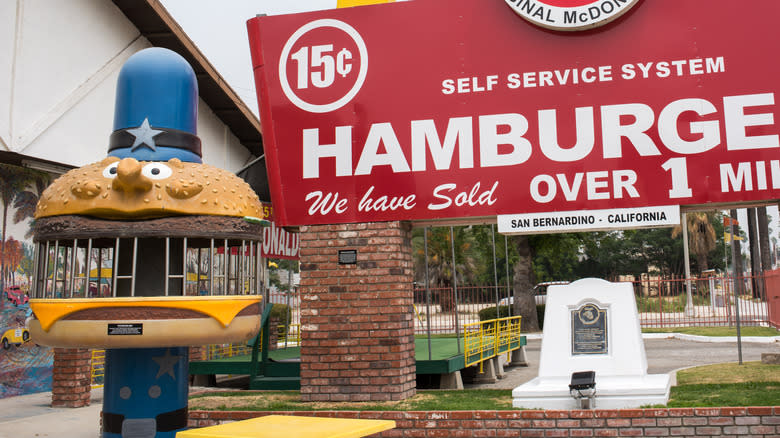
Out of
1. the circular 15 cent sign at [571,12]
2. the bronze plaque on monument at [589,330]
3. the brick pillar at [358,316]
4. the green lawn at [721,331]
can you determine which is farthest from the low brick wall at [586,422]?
the green lawn at [721,331]

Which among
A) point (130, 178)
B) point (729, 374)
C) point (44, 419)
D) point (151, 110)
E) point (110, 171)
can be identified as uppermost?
point (151, 110)

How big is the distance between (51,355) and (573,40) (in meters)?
11.8

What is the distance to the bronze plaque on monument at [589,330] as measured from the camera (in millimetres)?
8250

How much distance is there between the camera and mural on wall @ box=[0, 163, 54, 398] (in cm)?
1312

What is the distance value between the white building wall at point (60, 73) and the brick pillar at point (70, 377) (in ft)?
11.7

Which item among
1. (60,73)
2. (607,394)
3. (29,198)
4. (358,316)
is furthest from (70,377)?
(607,394)

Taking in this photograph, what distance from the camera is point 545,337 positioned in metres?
8.38

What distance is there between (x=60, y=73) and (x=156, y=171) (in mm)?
7866

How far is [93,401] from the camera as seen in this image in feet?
41.9

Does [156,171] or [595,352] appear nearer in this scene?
[156,171]

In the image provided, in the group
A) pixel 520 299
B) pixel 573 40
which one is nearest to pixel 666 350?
pixel 520 299

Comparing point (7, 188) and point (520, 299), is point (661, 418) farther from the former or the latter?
point (520, 299)

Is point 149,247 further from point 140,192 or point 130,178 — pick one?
point 130,178

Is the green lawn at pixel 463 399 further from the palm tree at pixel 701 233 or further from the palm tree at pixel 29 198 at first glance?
the palm tree at pixel 701 233
